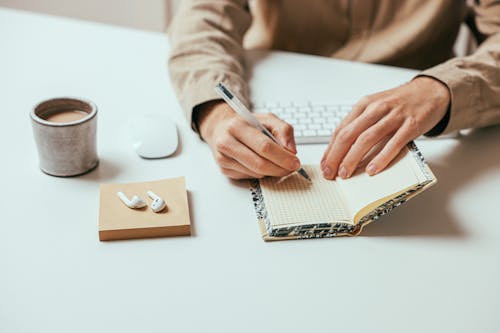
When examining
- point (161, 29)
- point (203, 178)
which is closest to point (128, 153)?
point (203, 178)

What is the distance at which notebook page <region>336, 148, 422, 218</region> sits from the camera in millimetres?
791

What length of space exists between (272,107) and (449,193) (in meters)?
0.34

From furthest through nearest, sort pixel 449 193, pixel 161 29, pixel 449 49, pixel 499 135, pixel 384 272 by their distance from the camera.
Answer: pixel 161 29 → pixel 449 49 → pixel 499 135 → pixel 449 193 → pixel 384 272

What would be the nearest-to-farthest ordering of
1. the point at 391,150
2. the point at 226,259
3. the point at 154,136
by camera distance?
the point at 226,259 < the point at 391,150 < the point at 154,136

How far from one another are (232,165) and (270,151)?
0.23 feet

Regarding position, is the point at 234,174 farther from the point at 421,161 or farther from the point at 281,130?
the point at 421,161

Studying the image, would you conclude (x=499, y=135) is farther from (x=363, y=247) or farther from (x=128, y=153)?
(x=128, y=153)

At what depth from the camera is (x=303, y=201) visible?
2.69 ft

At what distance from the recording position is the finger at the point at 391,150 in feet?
2.75

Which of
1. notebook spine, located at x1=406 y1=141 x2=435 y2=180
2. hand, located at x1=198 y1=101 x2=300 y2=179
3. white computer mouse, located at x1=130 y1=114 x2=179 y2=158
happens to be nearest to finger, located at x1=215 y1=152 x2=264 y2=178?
hand, located at x1=198 y1=101 x2=300 y2=179

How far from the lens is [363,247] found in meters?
0.78

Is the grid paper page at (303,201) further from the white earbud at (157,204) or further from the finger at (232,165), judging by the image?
the white earbud at (157,204)

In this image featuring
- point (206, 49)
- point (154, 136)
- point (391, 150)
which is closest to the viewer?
point (391, 150)

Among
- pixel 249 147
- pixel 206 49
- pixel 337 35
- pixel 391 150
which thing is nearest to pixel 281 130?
pixel 249 147
